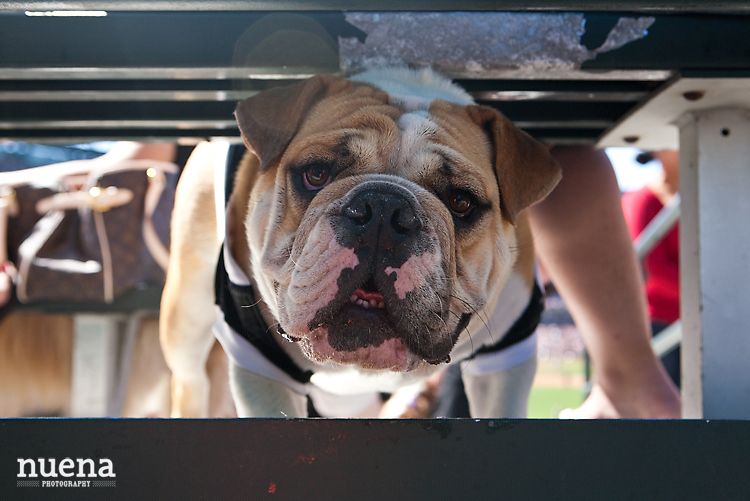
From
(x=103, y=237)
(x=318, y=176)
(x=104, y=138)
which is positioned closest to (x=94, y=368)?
(x=103, y=237)

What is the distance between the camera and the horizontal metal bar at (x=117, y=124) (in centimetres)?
156

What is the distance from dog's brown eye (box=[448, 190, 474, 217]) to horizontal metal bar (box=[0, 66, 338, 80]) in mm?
416

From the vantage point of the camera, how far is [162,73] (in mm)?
1316

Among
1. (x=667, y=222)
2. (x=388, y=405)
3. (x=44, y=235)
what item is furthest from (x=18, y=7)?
(x=667, y=222)

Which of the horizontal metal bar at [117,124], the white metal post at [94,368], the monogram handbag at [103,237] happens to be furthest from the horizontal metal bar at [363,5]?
the white metal post at [94,368]

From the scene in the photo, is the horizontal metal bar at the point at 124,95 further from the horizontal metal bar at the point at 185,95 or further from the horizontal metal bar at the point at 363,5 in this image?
the horizontal metal bar at the point at 363,5

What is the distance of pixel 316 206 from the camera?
116 cm

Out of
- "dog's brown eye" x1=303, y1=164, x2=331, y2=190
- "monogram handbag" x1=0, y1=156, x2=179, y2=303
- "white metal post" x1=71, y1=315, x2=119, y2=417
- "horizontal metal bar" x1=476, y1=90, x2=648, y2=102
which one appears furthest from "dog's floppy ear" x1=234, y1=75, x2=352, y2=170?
"white metal post" x1=71, y1=315, x2=119, y2=417

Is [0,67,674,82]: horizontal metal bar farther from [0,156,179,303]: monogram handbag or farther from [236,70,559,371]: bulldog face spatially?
[0,156,179,303]: monogram handbag

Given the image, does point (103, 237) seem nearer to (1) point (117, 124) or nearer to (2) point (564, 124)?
(1) point (117, 124)

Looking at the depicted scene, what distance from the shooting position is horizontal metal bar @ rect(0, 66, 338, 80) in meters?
1.27
